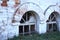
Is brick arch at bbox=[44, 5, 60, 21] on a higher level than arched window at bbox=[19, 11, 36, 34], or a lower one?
higher

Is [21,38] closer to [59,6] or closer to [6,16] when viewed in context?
[6,16]

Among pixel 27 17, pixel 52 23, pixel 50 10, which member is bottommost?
pixel 52 23

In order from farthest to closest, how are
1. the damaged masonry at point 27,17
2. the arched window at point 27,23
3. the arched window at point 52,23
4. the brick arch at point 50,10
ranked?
1. the arched window at point 52,23
2. the brick arch at point 50,10
3. the arched window at point 27,23
4. the damaged masonry at point 27,17

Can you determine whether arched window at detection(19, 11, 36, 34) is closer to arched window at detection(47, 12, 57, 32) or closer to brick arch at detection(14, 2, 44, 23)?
brick arch at detection(14, 2, 44, 23)

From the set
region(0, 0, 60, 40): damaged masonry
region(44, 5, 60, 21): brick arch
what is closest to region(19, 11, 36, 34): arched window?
region(0, 0, 60, 40): damaged masonry

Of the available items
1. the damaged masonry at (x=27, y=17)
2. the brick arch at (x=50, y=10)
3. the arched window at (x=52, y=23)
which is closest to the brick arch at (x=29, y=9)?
the damaged masonry at (x=27, y=17)

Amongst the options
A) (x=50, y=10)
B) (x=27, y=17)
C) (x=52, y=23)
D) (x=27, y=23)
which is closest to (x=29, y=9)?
(x=27, y=17)

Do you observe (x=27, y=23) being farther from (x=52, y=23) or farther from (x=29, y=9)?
(x=52, y=23)

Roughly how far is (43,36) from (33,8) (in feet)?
4.39

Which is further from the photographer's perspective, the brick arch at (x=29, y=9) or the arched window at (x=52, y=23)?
the arched window at (x=52, y=23)

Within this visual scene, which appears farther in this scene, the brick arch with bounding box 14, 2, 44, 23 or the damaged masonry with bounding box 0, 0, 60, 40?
the brick arch with bounding box 14, 2, 44, 23

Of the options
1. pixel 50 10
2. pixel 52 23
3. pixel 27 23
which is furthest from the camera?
pixel 52 23

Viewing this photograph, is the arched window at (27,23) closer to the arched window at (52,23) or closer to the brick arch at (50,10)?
the brick arch at (50,10)

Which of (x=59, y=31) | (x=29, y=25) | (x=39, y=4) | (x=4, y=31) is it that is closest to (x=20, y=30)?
(x=29, y=25)
